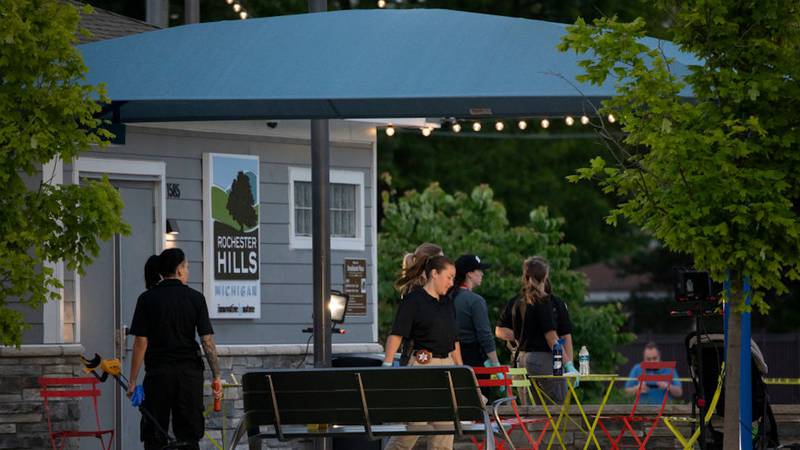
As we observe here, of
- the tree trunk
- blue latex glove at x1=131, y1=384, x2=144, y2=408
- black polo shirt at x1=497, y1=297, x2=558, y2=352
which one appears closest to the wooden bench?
blue latex glove at x1=131, y1=384, x2=144, y2=408

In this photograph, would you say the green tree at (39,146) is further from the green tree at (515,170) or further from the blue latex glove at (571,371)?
the green tree at (515,170)

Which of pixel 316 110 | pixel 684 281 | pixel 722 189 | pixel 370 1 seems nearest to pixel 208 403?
pixel 316 110

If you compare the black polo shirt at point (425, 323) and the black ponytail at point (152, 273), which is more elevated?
the black ponytail at point (152, 273)

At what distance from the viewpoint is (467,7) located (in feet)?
128

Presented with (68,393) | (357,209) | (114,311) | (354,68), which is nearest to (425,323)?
(354,68)

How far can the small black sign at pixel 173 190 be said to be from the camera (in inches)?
614

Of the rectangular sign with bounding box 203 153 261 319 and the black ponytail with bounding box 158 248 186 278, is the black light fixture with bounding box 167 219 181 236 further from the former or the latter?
the black ponytail with bounding box 158 248 186 278

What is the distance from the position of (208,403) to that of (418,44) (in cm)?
502

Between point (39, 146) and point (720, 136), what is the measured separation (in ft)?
13.6

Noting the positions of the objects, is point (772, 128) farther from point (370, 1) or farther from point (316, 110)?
point (370, 1)

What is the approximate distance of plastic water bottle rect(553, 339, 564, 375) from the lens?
14188mm

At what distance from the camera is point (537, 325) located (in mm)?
14414

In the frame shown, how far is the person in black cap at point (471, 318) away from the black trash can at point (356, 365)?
2016mm

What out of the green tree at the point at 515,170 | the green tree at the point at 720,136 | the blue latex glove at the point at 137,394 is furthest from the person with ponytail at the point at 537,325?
the green tree at the point at 515,170
